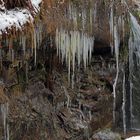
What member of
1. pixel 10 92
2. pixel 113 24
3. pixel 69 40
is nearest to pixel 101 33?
pixel 113 24

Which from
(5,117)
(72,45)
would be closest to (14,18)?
(5,117)

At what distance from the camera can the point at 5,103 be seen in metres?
8.03

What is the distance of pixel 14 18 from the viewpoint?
6633mm

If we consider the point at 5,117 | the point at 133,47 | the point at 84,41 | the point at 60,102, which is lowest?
the point at 5,117

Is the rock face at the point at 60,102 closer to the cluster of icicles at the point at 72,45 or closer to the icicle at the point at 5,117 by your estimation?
the icicle at the point at 5,117

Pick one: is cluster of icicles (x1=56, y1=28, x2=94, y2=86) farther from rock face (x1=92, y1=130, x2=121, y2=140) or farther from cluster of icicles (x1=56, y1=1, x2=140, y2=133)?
rock face (x1=92, y1=130, x2=121, y2=140)

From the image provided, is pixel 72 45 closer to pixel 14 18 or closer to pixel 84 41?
pixel 84 41

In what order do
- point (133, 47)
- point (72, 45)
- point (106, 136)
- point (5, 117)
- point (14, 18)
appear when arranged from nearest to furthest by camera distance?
point (14, 18) < point (5, 117) < point (72, 45) < point (106, 136) < point (133, 47)

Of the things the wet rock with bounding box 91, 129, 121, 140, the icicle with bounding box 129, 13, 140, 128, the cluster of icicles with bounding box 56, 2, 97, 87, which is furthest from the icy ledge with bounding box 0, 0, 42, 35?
the icicle with bounding box 129, 13, 140, 128

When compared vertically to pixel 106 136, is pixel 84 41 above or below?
above

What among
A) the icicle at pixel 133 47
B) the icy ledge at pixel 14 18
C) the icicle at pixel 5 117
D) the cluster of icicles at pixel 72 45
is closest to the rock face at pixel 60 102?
the icicle at pixel 5 117

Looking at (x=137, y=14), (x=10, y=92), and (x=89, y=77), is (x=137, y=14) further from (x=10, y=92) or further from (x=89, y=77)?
(x=10, y=92)

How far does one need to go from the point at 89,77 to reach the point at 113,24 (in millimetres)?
1272

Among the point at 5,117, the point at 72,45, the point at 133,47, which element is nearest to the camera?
the point at 5,117
